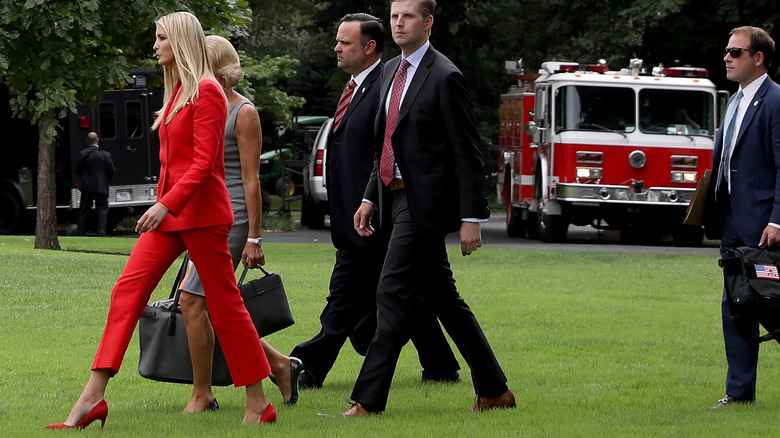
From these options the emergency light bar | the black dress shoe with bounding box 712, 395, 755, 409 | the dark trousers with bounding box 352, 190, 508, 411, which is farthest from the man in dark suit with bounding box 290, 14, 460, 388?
the emergency light bar

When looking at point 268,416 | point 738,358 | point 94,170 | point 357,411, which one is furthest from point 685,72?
point 268,416

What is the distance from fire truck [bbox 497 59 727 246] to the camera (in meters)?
22.4

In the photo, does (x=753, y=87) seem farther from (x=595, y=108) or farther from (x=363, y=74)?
(x=595, y=108)

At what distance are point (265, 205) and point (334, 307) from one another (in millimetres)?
26345

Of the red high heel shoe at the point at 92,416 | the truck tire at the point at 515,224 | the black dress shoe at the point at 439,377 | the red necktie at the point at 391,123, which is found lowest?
the truck tire at the point at 515,224

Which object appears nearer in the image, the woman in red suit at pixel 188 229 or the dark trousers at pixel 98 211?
the woman in red suit at pixel 188 229

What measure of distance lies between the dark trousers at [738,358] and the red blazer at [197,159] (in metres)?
2.54

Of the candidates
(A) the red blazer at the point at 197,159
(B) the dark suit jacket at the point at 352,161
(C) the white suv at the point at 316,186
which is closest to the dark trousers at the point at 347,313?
(B) the dark suit jacket at the point at 352,161

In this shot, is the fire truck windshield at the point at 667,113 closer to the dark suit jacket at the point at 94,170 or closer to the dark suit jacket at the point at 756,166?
the dark suit jacket at the point at 94,170

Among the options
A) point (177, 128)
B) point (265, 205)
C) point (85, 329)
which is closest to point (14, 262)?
point (85, 329)

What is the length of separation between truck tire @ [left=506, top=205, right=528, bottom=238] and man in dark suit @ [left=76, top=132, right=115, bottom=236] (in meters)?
7.25

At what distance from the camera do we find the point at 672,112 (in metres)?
22.9

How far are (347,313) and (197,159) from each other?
1802 mm

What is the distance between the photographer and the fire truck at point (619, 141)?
22.4m
